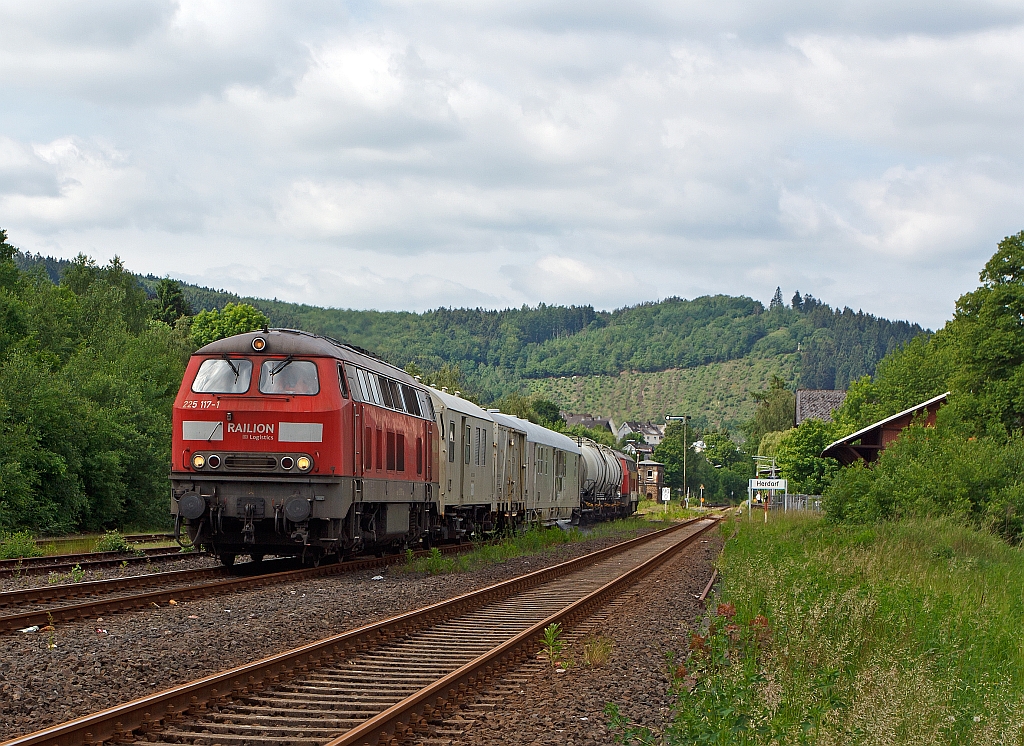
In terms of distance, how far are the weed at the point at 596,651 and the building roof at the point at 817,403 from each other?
101 metres

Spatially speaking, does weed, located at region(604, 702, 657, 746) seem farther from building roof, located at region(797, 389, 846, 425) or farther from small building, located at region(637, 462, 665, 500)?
small building, located at region(637, 462, 665, 500)

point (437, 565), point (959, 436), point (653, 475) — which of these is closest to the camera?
point (437, 565)

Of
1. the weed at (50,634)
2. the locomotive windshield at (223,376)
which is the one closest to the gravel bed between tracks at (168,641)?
the weed at (50,634)

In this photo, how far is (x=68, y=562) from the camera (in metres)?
19.0

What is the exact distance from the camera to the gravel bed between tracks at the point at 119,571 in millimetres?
15617

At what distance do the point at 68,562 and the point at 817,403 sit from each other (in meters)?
100

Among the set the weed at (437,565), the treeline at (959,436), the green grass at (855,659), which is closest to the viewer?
the green grass at (855,659)

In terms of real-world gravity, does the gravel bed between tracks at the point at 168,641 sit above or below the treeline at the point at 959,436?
below

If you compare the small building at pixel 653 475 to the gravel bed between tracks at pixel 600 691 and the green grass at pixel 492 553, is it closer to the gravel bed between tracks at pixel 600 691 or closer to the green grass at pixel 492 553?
the green grass at pixel 492 553

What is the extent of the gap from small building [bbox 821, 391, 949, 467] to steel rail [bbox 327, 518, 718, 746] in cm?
4014

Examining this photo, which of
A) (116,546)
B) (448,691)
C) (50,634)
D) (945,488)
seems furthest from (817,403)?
(448,691)

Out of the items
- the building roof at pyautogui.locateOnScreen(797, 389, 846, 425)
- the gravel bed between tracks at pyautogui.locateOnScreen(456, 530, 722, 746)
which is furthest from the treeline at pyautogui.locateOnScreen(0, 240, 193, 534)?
the building roof at pyautogui.locateOnScreen(797, 389, 846, 425)

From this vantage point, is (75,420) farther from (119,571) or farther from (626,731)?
(626,731)

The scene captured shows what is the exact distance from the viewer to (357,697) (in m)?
8.45
